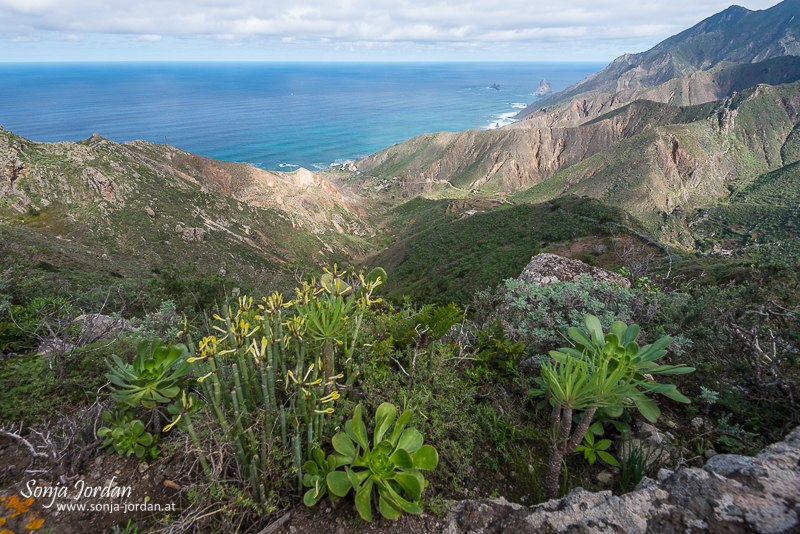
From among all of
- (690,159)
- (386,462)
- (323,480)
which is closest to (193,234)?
(323,480)

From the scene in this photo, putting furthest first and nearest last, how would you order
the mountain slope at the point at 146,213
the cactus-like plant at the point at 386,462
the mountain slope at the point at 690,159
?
the mountain slope at the point at 690,159
the mountain slope at the point at 146,213
the cactus-like plant at the point at 386,462

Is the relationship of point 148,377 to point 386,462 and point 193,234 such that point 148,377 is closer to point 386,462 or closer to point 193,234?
point 386,462

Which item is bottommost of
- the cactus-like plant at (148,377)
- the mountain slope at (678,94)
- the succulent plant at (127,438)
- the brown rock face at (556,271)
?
the brown rock face at (556,271)

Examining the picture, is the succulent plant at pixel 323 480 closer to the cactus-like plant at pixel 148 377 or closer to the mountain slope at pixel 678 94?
the cactus-like plant at pixel 148 377

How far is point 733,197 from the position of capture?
87.6m

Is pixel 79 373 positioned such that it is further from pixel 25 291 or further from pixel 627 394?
pixel 25 291

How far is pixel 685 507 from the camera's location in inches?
77.8

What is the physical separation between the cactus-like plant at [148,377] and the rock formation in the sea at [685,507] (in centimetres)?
228

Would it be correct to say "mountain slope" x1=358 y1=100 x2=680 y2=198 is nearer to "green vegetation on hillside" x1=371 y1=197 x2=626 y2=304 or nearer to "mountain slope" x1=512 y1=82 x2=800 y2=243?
"mountain slope" x1=512 y1=82 x2=800 y2=243

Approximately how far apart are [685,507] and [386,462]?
1796 millimetres

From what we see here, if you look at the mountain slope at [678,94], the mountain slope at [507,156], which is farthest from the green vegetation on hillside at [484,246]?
the mountain slope at [678,94]

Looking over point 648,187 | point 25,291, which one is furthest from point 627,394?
point 648,187

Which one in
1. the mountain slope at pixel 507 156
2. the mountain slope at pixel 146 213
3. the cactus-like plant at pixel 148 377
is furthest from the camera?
the mountain slope at pixel 507 156

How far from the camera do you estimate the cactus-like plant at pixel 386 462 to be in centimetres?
216
